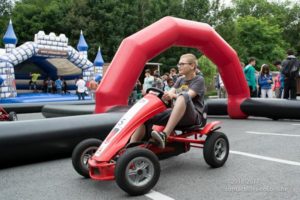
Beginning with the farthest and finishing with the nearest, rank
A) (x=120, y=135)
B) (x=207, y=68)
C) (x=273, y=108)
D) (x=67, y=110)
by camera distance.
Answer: (x=207, y=68), (x=273, y=108), (x=67, y=110), (x=120, y=135)

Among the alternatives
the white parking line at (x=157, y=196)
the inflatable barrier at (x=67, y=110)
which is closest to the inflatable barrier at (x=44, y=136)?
the inflatable barrier at (x=67, y=110)

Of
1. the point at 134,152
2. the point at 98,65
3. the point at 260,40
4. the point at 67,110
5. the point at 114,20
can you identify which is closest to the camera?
the point at 134,152

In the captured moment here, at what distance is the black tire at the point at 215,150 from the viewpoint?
4.30m

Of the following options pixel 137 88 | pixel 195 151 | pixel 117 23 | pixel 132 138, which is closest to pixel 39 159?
pixel 132 138

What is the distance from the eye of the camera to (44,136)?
16.1ft

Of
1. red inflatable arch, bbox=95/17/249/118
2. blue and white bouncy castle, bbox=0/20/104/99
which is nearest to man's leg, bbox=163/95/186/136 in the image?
red inflatable arch, bbox=95/17/249/118

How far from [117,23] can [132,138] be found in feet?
97.7

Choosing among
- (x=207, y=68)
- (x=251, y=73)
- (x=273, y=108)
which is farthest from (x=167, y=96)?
(x=207, y=68)

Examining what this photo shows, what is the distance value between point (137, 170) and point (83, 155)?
798 mm

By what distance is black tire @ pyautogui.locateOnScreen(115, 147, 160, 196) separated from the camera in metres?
3.30

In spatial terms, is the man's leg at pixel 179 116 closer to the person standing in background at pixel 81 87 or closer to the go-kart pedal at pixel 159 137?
the go-kart pedal at pixel 159 137

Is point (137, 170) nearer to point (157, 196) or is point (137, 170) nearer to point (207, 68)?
point (157, 196)

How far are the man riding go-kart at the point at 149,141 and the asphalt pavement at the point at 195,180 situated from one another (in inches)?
6.8

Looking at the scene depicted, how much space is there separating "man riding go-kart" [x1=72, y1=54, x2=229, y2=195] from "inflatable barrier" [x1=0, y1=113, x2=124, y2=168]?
3.57 feet
